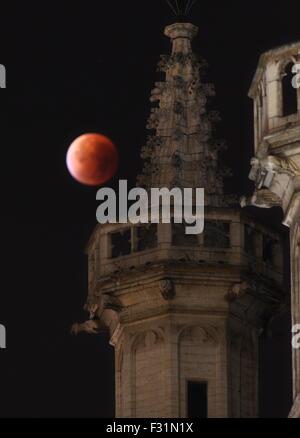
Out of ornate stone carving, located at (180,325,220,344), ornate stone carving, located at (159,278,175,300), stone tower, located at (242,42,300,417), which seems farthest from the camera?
ornate stone carving, located at (180,325,220,344)

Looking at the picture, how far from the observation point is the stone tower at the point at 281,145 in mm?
48219

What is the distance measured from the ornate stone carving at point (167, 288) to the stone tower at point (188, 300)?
1 cm

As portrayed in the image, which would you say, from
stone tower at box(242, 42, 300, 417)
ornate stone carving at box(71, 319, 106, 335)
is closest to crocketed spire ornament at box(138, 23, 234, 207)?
ornate stone carving at box(71, 319, 106, 335)

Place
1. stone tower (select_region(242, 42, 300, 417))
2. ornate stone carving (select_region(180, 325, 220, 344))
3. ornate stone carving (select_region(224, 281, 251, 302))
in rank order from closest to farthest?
stone tower (select_region(242, 42, 300, 417))
ornate stone carving (select_region(224, 281, 251, 302))
ornate stone carving (select_region(180, 325, 220, 344))

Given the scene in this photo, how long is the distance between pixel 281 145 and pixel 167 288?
874 centimetres

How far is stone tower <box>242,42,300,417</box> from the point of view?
48219 mm

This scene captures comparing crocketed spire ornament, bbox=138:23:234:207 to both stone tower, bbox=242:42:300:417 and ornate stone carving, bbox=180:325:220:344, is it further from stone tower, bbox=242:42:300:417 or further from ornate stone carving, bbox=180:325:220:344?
stone tower, bbox=242:42:300:417

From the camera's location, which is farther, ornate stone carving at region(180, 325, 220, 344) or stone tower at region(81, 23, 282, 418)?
ornate stone carving at region(180, 325, 220, 344)

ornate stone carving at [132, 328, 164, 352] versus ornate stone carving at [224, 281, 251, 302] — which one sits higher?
ornate stone carving at [224, 281, 251, 302]

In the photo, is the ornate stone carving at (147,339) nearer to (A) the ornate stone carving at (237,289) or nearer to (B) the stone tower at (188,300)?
(B) the stone tower at (188,300)

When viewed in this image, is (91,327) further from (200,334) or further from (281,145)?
(281,145)

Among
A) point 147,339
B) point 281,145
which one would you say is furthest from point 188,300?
point 281,145

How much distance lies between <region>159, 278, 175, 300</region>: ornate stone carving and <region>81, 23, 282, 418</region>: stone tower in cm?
1
